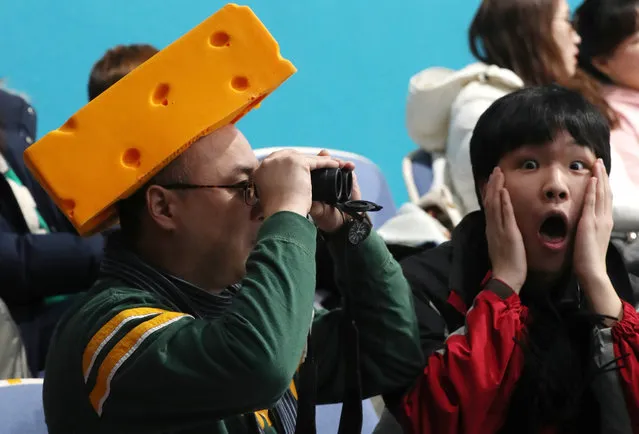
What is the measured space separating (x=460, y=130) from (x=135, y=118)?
1.34 meters

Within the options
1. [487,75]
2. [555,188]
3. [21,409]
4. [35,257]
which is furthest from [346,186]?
[487,75]

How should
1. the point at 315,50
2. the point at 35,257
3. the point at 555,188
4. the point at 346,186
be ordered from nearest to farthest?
1. the point at 346,186
2. the point at 555,188
3. the point at 35,257
4. the point at 315,50

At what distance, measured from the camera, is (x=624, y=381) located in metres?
1.25

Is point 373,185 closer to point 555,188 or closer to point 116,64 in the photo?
point 116,64

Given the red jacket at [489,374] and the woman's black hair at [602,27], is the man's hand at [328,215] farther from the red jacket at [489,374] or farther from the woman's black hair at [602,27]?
the woman's black hair at [602,27]

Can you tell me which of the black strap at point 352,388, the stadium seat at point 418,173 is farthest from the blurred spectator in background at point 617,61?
the black strap at point 352,388

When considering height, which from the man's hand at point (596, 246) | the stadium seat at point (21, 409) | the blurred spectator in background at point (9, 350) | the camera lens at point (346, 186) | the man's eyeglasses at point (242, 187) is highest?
the man's eyeglasses at point (242, 187)

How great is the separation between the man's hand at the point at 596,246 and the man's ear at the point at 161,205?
557mm

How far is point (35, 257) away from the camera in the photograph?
2.01 m

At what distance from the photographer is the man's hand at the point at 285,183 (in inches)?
44.0

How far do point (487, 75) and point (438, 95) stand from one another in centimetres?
16

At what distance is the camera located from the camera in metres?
1.20

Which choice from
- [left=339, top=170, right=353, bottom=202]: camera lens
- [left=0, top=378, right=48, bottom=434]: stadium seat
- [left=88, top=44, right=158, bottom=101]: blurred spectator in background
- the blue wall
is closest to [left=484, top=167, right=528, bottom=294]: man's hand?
[left=339, top=170, right=353, bottom=202]: camera lens

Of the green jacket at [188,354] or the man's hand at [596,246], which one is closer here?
the green jacket at [188,354]
